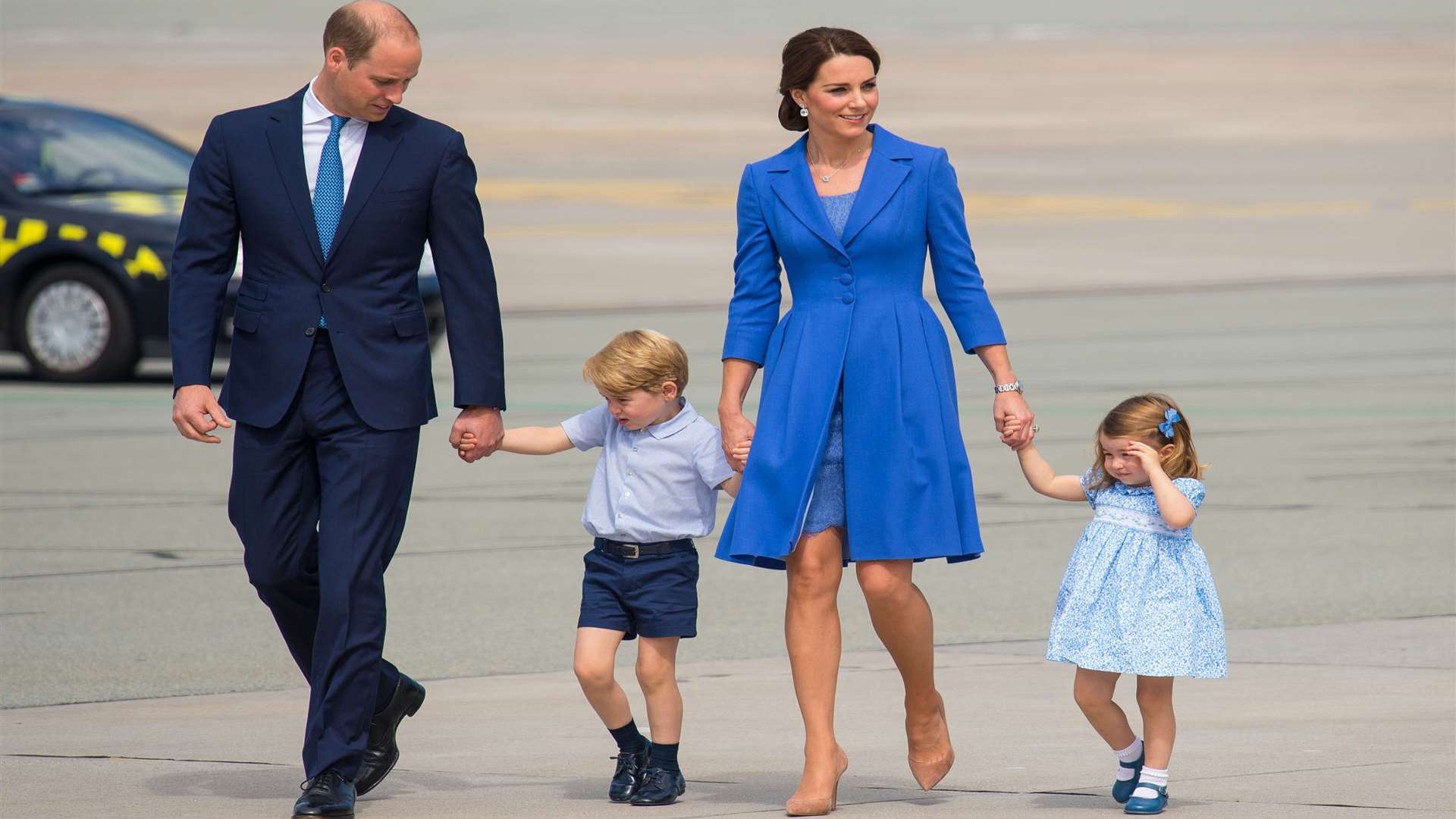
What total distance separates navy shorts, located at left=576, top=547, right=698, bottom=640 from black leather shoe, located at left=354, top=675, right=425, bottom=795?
0.46 m

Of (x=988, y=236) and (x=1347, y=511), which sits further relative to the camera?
(x=988, y=236)

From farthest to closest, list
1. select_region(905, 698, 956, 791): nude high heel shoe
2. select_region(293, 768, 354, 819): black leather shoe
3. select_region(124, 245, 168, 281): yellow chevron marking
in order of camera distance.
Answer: select_region(124, 245, 168, 281): yellow chevron marking
select_region(905, 698, 956, 791): nude high heel shoe
select_region(293, 768, 354, 819): black leather shoe

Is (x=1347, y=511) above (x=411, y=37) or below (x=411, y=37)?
below

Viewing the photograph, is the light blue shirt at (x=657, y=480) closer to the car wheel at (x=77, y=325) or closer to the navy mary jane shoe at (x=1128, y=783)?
the navy mary jane shoe at (x=1128, y=783)

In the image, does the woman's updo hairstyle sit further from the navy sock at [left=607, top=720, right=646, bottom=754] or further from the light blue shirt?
the navy sock at [left=607, top=720, right=646, bottom=754]

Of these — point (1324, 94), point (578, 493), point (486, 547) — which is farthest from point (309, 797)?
point (1324, 94)

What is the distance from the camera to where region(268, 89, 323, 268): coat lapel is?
5430 mm

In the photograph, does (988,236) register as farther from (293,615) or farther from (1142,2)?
(1142,2)

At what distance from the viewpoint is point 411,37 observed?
5.45 m

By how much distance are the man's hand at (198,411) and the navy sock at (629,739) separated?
113 cm

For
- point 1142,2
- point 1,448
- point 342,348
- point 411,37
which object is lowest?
point 1,448

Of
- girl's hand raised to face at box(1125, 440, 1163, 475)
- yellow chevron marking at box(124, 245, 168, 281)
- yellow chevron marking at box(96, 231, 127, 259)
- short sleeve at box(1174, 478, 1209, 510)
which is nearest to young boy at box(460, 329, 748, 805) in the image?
girl's hand raised to face at box(1125, 440, 1163, 475)

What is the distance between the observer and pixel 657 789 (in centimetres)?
550

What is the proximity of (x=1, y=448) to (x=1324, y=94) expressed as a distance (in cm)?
4370
